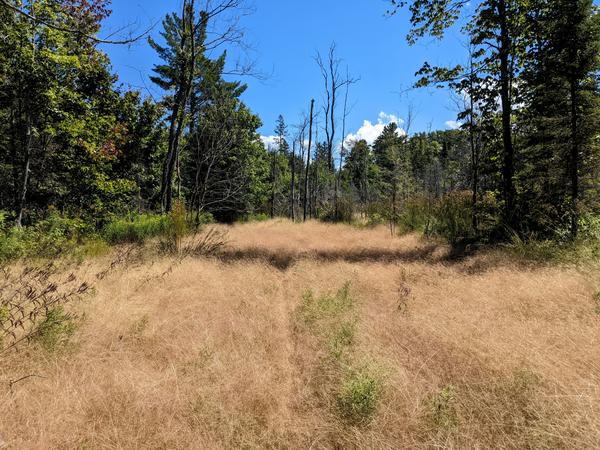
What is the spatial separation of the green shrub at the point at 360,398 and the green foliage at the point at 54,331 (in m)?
2.71

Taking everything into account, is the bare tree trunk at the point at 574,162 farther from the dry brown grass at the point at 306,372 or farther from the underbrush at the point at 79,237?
the underbrush at the point at 79,237

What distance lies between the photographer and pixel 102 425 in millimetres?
2158

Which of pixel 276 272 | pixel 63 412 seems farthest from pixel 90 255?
pixel 63 412

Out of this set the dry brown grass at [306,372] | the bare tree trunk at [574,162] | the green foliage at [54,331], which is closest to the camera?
the dry brown grass at [306,372]

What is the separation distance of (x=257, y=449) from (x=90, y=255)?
685 centimetres

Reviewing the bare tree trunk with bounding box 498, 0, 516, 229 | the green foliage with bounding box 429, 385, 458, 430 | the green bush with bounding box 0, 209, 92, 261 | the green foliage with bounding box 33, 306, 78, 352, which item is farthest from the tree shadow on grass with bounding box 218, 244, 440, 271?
the green foliage with bounding box 429, 385, 458, 430

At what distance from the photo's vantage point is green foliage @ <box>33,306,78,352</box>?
302cm

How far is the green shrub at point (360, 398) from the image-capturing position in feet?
7.39

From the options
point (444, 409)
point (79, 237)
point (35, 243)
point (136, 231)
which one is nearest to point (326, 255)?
point (136, 231)

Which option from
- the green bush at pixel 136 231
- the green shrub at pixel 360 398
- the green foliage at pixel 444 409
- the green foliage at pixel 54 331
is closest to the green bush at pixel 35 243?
the green bush at pixel 136 231

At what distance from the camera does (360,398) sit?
2.34 metres

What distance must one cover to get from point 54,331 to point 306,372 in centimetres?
254

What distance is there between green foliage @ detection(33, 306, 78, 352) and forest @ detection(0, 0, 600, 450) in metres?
0.02

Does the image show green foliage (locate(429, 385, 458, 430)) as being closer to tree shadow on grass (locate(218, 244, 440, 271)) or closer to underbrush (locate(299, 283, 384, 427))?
underbrush (locate(299, 283, 384, 427))
